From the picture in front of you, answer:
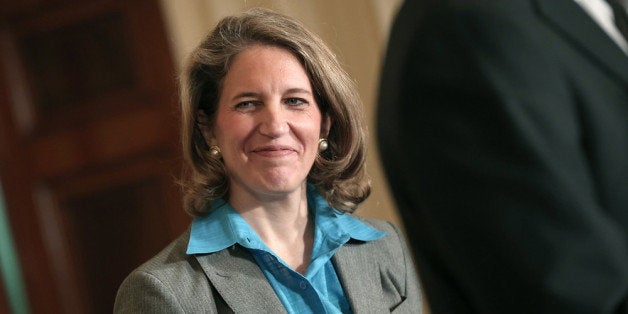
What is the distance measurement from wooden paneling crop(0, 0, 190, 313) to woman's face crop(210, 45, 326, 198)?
6.09 feet

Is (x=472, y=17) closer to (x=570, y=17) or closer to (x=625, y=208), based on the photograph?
(x=570, y=17)

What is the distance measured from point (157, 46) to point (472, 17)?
3.19 metres

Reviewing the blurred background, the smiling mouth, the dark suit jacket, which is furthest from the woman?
the blurred background

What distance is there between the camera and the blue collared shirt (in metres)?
2.09

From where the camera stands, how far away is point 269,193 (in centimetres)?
214

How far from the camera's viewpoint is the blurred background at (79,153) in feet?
13.2

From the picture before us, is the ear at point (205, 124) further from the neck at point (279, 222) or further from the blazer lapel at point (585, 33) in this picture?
the blazer lapel at point (585, 33)

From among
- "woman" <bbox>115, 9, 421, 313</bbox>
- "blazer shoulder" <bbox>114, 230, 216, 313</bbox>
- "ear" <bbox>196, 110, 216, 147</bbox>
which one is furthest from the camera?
"ear" <bbox>196, 110, 216, 147</bbox>

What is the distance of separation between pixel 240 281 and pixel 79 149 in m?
2.18

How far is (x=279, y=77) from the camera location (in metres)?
2.15

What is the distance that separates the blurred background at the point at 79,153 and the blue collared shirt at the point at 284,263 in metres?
1.78

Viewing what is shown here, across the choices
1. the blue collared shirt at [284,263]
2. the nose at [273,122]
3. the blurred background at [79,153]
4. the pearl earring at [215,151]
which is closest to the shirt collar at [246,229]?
the blue collared shirt at [284,263]

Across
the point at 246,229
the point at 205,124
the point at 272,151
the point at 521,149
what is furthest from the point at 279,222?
the point at 521,149

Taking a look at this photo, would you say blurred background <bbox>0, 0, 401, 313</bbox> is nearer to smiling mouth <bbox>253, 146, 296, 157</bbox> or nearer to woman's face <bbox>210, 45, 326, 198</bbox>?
woman's face <bbox>210, 45, 326, 198</bbox>
